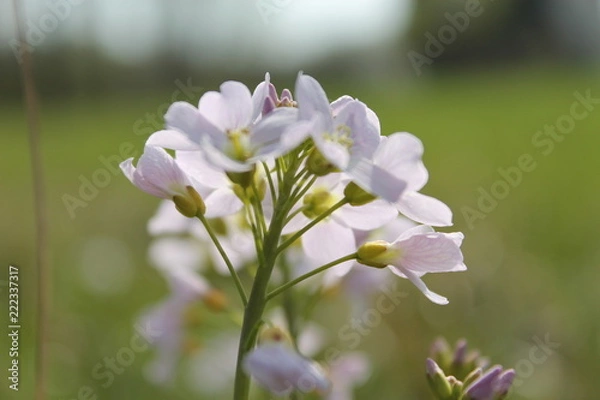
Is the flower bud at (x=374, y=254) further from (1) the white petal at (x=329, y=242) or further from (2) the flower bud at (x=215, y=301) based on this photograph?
(2) the flower bud at (x=215, y=301)

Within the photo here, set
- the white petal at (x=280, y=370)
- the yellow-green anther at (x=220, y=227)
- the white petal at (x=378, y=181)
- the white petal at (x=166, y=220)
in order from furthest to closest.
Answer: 1. the yellow-green anther at (x=220, y=227)
2. the white petal at (x=166, y=220)
3. the white petal at (x=378, y=181)
4. the white petal at (x=280, y=370)

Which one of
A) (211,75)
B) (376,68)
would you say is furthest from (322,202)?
(376,68)

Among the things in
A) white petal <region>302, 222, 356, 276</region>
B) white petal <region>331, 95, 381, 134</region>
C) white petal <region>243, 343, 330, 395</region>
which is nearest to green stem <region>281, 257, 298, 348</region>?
white petal <region>302, 222, 356, 276</region>

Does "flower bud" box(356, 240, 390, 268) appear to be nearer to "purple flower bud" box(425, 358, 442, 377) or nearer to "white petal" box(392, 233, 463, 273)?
"white petal" box(392, 233, 463, 273)

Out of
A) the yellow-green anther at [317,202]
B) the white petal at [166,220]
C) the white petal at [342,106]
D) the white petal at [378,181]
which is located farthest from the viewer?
the white petal at [166,220]

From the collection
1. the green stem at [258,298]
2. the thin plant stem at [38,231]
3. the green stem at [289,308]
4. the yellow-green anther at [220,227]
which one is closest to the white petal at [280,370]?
the green stem at [258,298]

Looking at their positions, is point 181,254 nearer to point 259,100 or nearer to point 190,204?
point 190,204

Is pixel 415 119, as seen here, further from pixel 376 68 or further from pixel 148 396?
pixel 376 68
